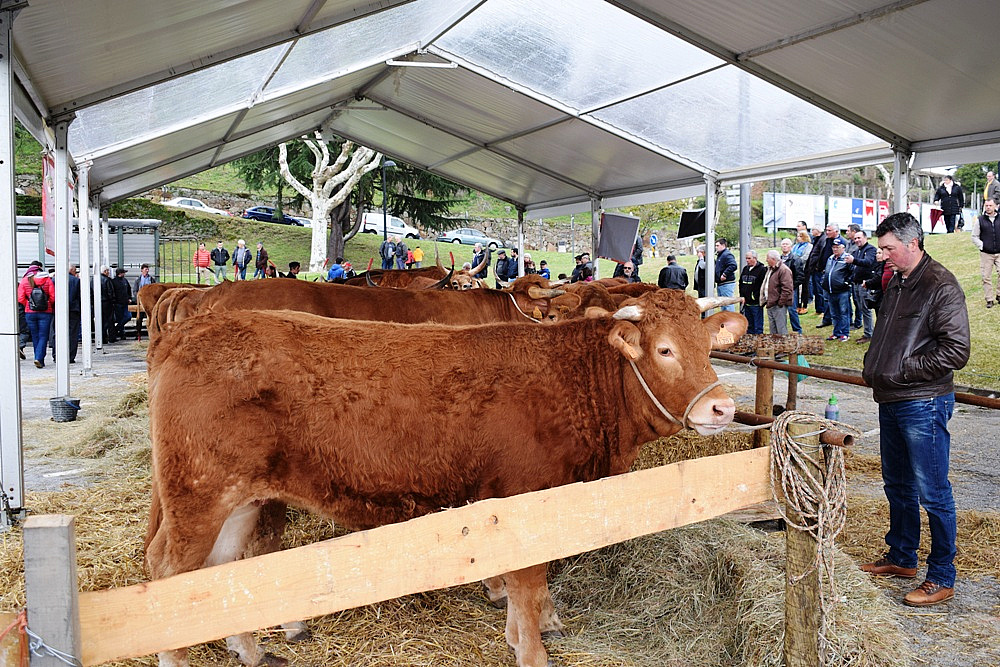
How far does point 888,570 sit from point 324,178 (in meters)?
31.6

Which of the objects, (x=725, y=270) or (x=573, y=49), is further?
(x=725, y=270)

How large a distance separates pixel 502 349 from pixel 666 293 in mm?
929

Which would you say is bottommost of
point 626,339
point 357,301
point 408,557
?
point 408,557

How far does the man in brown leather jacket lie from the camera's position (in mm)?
4336

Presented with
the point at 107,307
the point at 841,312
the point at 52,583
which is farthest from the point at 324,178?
the point at 52,583

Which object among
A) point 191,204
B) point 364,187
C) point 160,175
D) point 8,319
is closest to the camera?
point 8,319

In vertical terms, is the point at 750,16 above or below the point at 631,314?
above

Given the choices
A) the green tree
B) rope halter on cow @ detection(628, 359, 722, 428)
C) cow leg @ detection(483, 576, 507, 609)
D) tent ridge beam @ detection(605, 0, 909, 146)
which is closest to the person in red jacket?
tent ridge beam @ detection(605, 0, 909, 146)

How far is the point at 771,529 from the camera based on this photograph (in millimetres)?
5441

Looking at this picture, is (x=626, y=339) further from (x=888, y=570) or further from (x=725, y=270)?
(x=725, y=270)

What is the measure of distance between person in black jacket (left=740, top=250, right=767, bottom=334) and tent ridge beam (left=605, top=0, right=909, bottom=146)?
17.5 feet

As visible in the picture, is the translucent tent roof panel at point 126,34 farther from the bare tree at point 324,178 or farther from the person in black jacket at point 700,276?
the bare tree at point 324,178

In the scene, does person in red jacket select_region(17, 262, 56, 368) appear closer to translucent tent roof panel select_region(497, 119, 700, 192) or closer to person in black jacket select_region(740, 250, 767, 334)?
translucent tent roof panel select_region(497, 119, 700, 192)

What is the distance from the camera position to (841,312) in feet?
48.5
